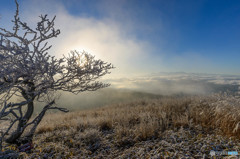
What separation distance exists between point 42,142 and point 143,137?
10.4ft

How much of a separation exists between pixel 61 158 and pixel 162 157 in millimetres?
2337

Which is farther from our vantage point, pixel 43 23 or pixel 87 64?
pixel 87 64

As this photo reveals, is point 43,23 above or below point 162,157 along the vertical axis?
above

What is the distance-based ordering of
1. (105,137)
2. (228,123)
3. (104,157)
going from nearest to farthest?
(104,157), (228,123), (105,137)

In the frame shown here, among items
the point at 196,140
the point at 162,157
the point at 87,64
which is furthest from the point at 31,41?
the point at 196,140

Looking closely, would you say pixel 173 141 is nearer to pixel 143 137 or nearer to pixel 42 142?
pixel 143 137

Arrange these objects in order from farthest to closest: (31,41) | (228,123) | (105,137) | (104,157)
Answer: (105,137), (228,123), (104,157), (31,41)

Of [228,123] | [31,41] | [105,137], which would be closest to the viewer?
[31,41]

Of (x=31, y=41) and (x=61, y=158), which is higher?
(x=31, y=41)

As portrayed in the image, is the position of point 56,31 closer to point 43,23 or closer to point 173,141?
point 43,23

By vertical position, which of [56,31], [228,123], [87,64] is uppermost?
[56,31]

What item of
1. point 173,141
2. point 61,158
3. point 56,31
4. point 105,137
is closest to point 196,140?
point 173,141

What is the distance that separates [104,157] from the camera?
295 centimetres

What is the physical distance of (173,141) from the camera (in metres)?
3.12
